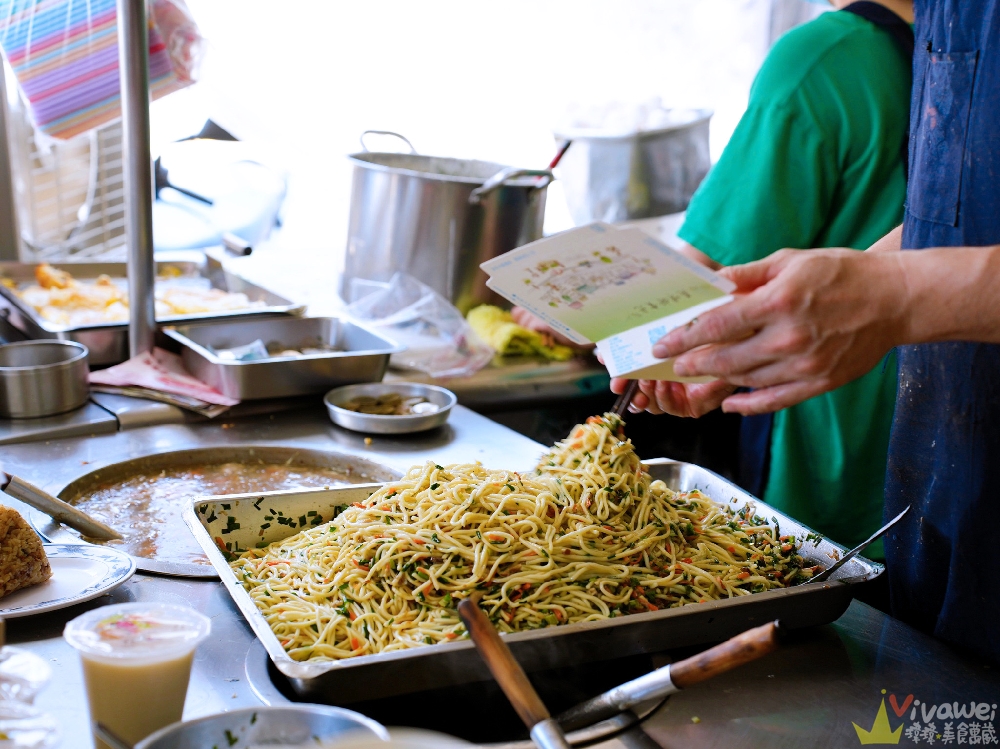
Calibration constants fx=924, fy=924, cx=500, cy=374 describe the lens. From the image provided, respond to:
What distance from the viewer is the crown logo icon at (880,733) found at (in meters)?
1.27

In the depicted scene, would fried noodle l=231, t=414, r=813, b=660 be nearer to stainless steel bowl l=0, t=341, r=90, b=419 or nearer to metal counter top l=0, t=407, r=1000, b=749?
metal counter top l=0, t=407, r=1000, b=749

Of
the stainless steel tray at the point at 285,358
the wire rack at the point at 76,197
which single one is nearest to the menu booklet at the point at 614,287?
the stainless steel tray at the point at 285,358

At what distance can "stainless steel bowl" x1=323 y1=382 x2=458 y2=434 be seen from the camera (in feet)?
7.91

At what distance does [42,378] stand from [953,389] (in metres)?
2.10

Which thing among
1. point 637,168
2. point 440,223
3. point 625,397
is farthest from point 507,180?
point 625,397

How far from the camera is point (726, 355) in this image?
4.50ft

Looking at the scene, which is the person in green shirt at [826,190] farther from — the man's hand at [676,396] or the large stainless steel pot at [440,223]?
the man's hand at [676,396]

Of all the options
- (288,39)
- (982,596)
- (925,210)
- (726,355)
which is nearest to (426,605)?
(726,355)

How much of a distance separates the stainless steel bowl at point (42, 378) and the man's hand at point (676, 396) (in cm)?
146

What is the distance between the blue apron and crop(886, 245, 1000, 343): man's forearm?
43 cm

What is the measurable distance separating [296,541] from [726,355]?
83cm

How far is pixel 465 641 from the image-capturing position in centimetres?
125

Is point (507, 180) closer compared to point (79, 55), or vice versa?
point (79, 55)

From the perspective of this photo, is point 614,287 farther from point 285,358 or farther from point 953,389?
point 285,358
